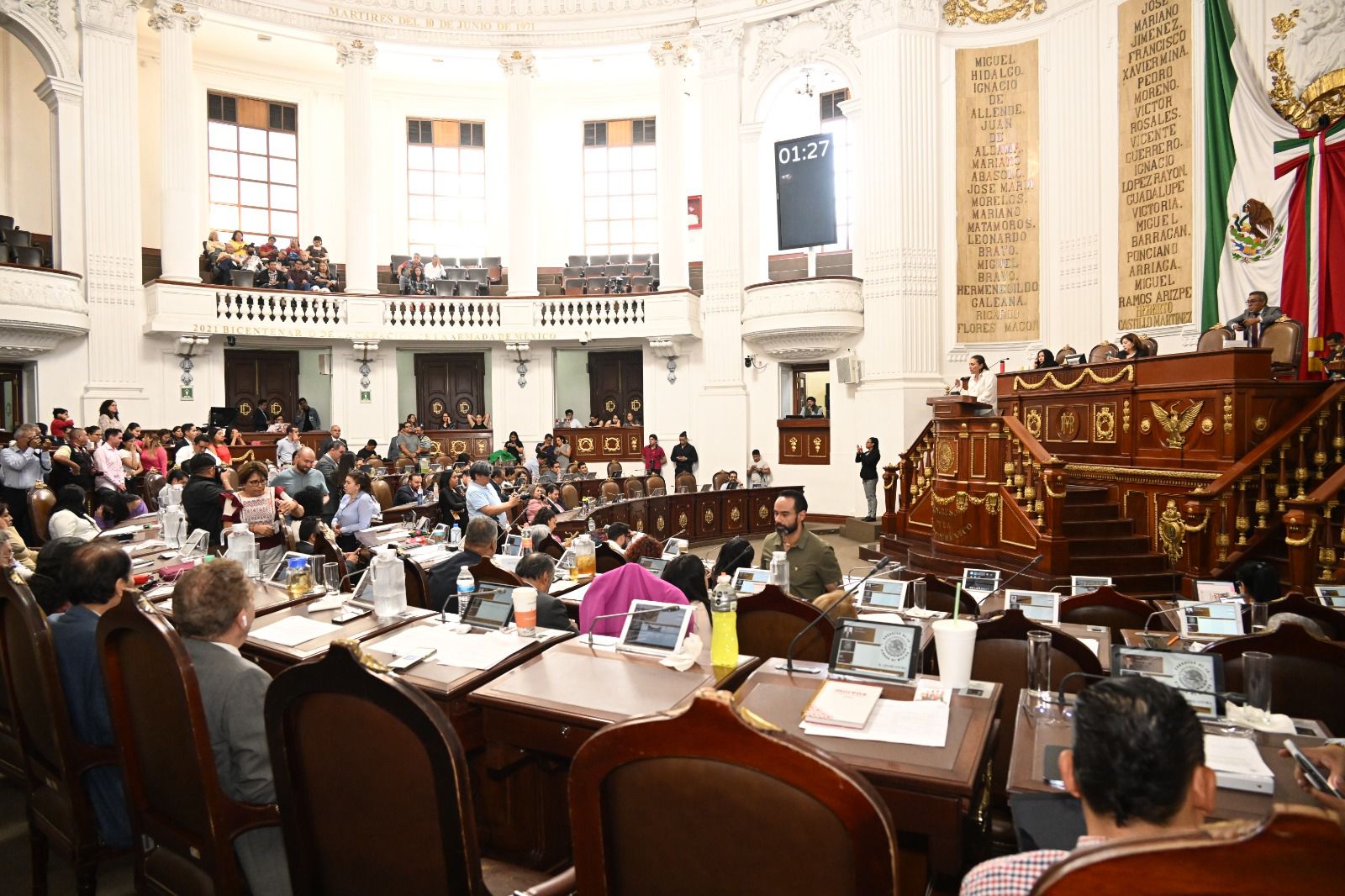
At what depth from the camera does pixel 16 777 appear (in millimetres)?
3311

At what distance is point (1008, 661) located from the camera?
128 inches

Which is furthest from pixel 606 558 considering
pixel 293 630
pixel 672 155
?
pixel 672 155

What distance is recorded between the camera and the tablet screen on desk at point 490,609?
11.6ft

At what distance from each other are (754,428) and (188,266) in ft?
36.5

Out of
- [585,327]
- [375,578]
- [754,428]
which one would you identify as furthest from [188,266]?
[375,578]

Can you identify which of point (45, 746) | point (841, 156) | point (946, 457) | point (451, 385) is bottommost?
point (45, 746)

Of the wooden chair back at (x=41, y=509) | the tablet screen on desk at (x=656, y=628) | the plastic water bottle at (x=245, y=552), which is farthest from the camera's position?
the wooden chair back at (x=41, y=509)

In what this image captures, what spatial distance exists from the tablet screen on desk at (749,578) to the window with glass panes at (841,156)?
43.7 ft

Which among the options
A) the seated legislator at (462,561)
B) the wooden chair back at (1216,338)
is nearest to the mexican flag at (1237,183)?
the wooden chair back at (1216,338)

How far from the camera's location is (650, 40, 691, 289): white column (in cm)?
1711

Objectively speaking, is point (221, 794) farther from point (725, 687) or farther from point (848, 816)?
point (848, 816)

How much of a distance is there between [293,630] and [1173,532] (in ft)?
25.4

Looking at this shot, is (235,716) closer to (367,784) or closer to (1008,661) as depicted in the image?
(367,784)

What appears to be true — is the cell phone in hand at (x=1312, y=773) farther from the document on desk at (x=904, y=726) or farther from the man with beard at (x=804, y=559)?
the man with beard at (x=804, y=559)
